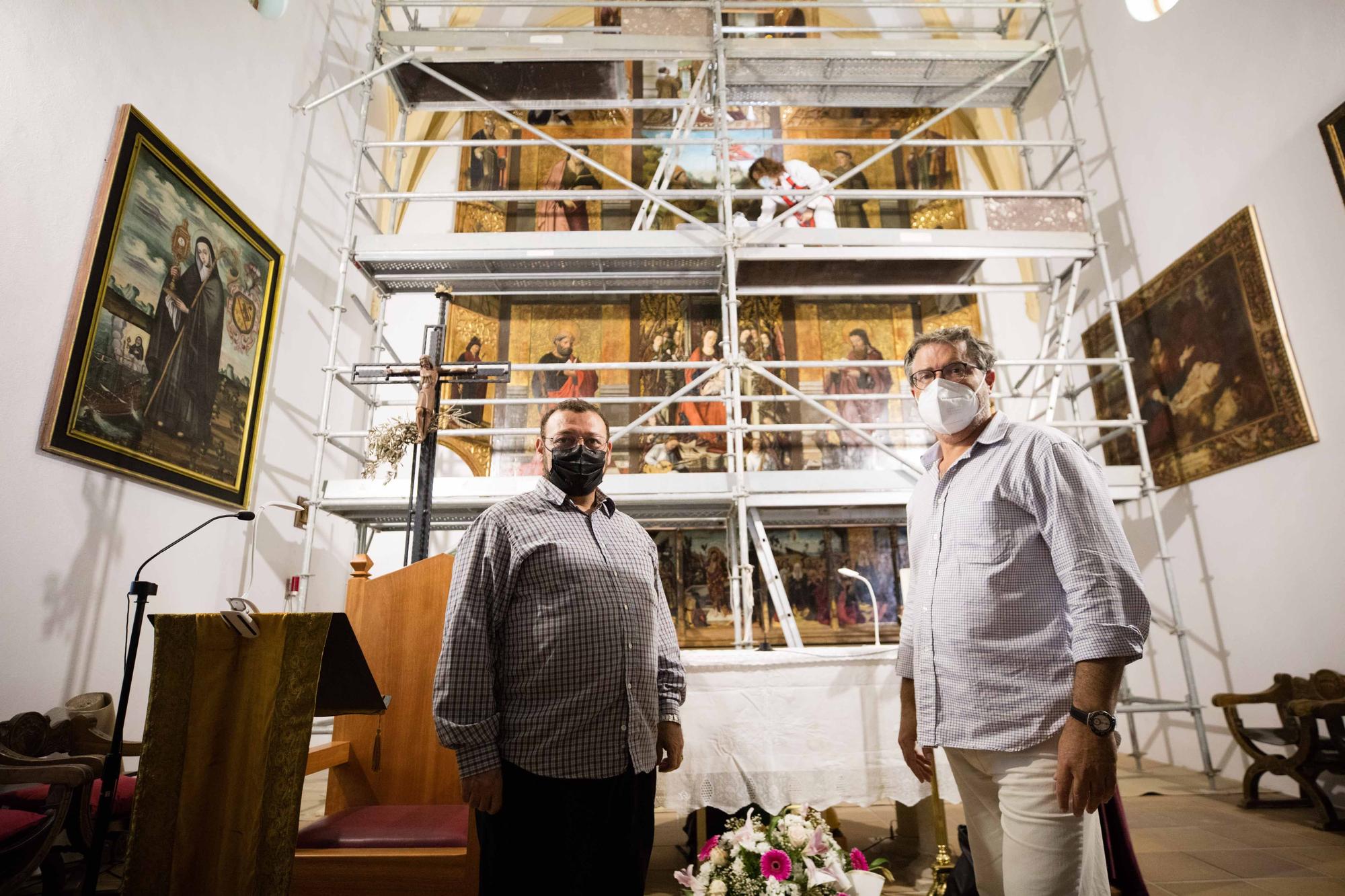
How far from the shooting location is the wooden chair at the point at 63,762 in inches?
96.7

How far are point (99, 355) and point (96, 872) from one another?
8.71 ft

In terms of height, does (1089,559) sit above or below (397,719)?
above

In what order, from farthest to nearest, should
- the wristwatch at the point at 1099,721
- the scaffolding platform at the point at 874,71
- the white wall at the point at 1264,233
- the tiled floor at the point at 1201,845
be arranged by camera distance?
the scaffolding platform at the point at 874,71, the white wall at the point at 1264,233, the tiled floor at the point at 1201,845, the wristwatch at the point at 1099,721

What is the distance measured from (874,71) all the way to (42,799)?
271 inches

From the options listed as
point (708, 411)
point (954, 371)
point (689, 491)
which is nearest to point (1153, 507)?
point (689, 491)

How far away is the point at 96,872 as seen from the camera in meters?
1.80

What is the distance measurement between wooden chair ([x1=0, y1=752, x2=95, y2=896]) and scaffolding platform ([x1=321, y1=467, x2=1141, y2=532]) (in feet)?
7.69

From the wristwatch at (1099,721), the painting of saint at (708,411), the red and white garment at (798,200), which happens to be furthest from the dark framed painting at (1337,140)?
the painting of saint at (708,411)

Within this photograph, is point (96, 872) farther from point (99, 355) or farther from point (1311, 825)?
point (1311, 825)

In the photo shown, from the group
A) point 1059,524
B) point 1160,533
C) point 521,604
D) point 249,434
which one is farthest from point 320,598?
point 1160,533

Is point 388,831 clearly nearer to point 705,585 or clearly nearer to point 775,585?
point 775,585

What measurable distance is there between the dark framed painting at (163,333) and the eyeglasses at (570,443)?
2.69 meters

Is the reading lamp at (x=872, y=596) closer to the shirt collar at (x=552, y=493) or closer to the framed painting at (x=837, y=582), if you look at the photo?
the framed painting at (x=837, y=582)

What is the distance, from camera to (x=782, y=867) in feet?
6.46
